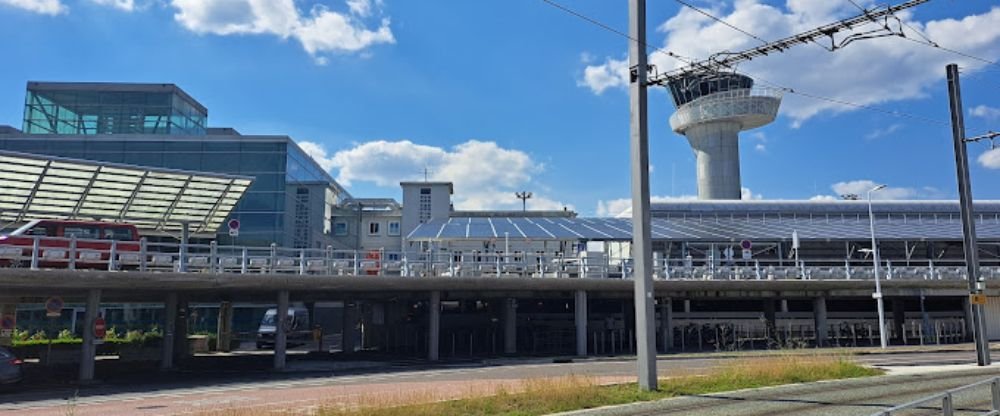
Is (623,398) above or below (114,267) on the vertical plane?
below

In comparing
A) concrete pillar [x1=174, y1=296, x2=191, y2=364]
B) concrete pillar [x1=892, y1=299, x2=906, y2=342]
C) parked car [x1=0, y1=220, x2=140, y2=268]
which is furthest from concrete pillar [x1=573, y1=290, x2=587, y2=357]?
concrete pillar [x1=892, y1=299, x2=906, y2=342]

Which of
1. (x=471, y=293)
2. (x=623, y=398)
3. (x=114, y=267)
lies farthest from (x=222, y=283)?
(x=623, y=398)

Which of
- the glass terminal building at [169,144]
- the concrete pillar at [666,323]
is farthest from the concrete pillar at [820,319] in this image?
the glass terminal building at [169,144]

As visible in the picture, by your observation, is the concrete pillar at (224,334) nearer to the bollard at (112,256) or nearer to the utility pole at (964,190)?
the bollard at (112,256)

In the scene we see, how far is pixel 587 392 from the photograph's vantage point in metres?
14.6

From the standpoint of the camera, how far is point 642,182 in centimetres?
1616

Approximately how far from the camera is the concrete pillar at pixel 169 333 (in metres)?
25.4

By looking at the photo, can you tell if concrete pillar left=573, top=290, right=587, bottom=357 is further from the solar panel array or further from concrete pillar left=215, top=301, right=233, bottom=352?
concrete pillar left=215, top=301, right=233, bottom=352

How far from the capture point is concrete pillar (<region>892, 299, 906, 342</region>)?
4016cm

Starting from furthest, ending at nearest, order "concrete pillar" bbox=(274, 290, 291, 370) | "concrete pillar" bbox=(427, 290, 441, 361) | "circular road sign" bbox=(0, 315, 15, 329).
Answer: "concrete pillar" bbox=(427, 290, 441, 361) < "concrete pillar" bbox=(274, 290, 291, 370) < "circular road sign" bbox=(0, 315, 15, 329)

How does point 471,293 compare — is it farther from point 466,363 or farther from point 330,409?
point 330,409

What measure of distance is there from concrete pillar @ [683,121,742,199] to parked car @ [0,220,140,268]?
2329 inches

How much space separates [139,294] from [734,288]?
1032 inches

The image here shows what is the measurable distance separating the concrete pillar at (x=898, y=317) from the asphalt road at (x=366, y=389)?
14064 mm
